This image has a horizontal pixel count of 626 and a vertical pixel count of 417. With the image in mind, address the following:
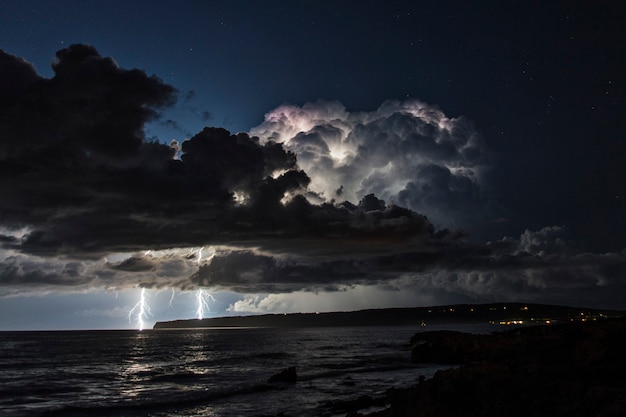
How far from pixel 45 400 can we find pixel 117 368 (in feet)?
118

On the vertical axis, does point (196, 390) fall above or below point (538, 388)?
below

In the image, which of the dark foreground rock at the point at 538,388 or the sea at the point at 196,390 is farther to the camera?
the sea at the point at 196,390

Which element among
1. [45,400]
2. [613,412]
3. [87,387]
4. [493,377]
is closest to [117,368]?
[87,387]

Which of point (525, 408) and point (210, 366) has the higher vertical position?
point (525, 408)

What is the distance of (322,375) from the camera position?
64750 millimetres

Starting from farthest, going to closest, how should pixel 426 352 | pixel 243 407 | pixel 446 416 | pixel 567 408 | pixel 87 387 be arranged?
pixel 426 352
pixel 87 387
pixel 243 407
pixel 446 416
pixel 567 408

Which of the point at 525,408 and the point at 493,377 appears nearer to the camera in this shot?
the point at 525,408

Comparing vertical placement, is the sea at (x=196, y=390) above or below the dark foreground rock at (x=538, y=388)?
below

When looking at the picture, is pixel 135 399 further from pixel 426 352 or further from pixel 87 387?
pixel 426 352

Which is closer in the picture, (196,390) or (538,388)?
(538,388)

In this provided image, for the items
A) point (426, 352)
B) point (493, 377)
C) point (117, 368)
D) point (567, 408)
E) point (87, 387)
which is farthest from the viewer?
point (117, 368)

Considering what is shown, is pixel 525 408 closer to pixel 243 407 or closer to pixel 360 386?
pixel 243 407

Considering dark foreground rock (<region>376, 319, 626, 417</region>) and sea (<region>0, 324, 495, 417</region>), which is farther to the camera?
sea (<region>0, 324, 495, 417</region>)

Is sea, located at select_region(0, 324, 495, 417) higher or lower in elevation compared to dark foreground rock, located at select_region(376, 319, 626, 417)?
lower
